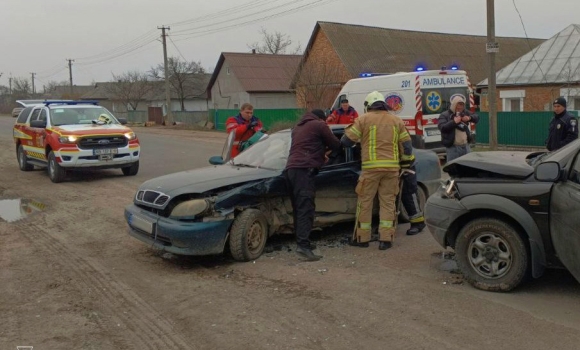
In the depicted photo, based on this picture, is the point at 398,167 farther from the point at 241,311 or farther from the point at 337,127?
the point at 241,311

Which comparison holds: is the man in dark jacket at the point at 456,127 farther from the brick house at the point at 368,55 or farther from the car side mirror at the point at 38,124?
the brick house at the point at 368,55

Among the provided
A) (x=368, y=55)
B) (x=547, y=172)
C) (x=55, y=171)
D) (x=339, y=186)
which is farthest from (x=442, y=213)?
(x=368, y=55)

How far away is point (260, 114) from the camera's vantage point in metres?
32.8

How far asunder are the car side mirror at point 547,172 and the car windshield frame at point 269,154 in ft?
9.36

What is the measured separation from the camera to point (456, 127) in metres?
8.02

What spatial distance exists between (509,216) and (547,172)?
0.54 metres

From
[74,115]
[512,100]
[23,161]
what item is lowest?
[23,161]

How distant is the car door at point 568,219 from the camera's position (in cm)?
429

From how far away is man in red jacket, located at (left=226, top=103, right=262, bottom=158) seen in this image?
8414 mm

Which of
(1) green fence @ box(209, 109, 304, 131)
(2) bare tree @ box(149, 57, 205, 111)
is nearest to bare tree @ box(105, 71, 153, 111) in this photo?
(2) bare tree @ box(149, 57, 205, 111)

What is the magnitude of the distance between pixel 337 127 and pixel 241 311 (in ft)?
10.9

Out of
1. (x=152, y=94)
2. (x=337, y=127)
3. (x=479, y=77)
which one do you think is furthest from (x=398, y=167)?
(x=152, y=94)

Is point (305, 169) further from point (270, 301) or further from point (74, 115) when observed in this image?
point (74, 115)

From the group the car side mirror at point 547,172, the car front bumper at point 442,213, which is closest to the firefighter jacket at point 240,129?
the car front bumper at point 442,213
